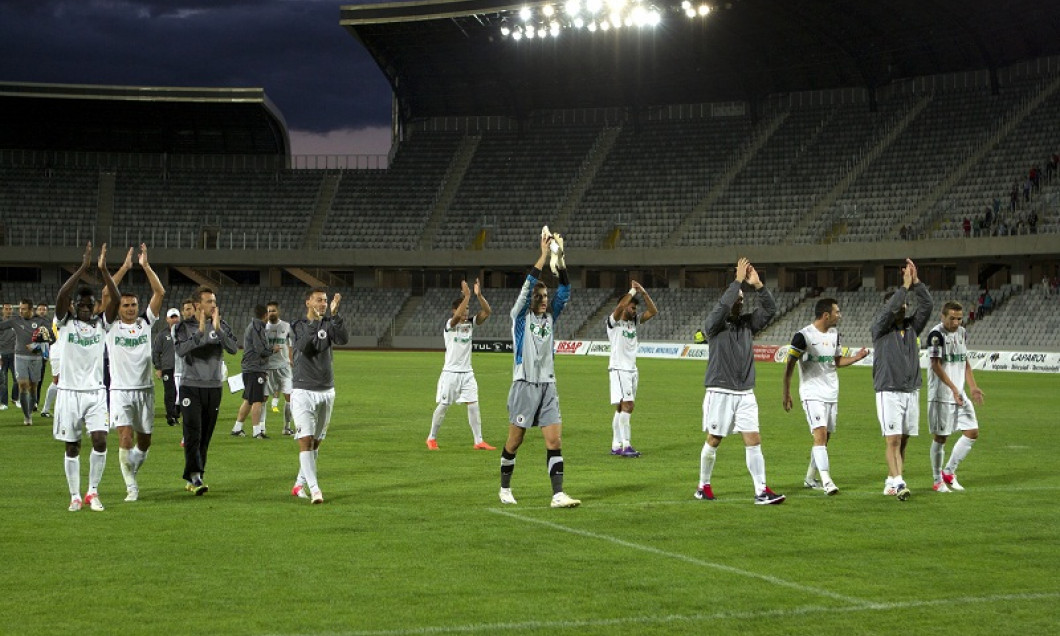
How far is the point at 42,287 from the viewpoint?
7819cm

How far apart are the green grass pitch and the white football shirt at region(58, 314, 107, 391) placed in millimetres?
1329

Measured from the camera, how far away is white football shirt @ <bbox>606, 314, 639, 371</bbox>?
763 inches

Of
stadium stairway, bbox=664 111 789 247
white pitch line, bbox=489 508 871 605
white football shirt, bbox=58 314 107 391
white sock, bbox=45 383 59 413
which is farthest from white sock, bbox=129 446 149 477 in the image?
stadium stairway, bbox=664 111 789 247

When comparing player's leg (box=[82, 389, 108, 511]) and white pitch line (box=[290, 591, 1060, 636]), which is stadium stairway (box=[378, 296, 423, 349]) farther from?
white pitch line (box=[290, 591, 1060, 636])

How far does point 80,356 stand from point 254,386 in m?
8.81

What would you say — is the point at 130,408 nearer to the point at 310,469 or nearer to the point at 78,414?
the point at 78,414

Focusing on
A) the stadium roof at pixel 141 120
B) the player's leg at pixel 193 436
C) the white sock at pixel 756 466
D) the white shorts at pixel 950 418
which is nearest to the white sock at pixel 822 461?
the white sock at pixel 756 466

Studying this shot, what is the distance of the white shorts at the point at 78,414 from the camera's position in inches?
500

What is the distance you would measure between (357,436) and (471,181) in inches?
2414

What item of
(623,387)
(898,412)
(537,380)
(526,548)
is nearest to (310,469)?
(537,380)

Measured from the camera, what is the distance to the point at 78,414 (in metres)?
12.7

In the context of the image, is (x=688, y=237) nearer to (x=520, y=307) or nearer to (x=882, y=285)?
(x=882, y=285)

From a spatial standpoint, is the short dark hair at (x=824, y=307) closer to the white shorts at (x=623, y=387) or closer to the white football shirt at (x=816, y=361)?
the white football shirt at (x=816, y=361)

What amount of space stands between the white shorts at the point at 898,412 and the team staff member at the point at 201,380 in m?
7.47
